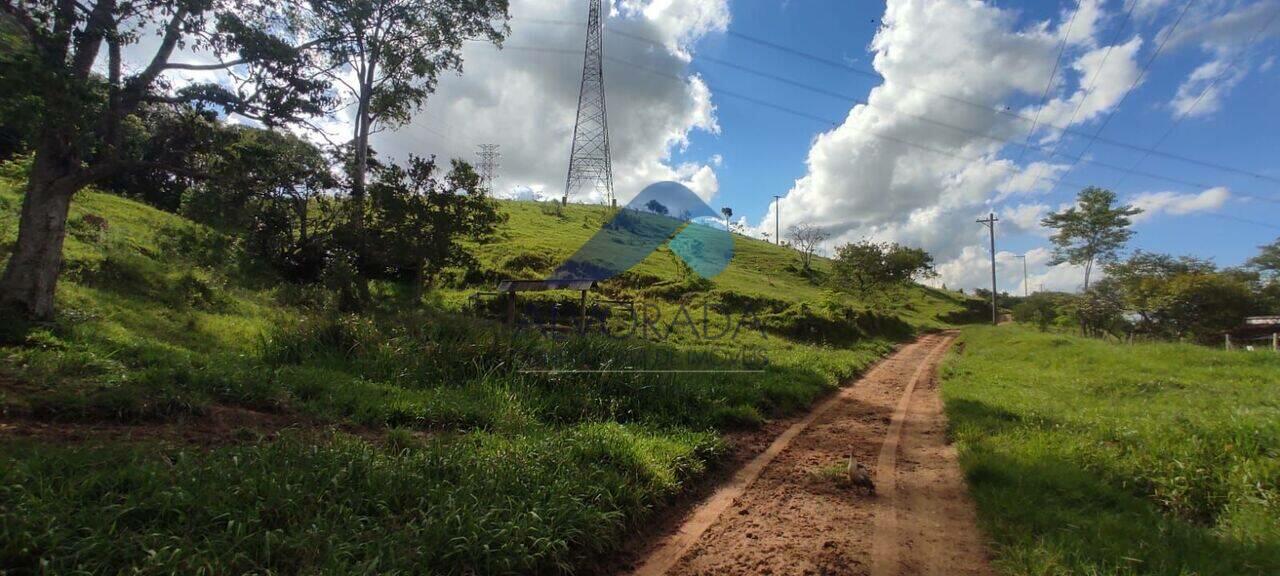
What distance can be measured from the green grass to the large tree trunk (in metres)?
12.5

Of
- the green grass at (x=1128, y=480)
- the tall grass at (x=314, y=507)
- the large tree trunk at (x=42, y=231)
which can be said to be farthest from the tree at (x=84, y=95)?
the green grass at (x=1128, y=480)

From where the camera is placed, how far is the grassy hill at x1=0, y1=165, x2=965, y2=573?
9.76ft

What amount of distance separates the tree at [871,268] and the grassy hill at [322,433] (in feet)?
93.1

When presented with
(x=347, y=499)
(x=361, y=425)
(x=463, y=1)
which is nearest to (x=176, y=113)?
→ (x=361, y=425)

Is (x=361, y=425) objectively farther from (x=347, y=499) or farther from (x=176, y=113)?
(x=176, y=113)

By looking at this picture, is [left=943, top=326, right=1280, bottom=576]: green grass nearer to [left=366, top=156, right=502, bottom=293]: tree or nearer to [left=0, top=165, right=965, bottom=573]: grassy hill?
[left=0, top=165, right=965, bottom=573]: grassy hill

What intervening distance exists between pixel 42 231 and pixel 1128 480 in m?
14.2

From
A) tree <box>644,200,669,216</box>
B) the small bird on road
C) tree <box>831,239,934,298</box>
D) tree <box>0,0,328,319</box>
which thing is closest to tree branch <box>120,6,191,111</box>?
tree <box>0,0,328,319</box>

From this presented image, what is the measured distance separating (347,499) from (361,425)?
241 centimetres

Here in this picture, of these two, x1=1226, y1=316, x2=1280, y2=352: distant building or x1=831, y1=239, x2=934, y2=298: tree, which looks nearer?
x1=1226, y1=316, x2=1280, y2=352: distant building

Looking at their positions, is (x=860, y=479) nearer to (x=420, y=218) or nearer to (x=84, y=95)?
(x=84, y=95)

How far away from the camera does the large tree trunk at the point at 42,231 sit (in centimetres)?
819

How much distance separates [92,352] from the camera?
6961 mm

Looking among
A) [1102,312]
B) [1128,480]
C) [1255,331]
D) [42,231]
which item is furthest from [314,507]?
[1102,312]
